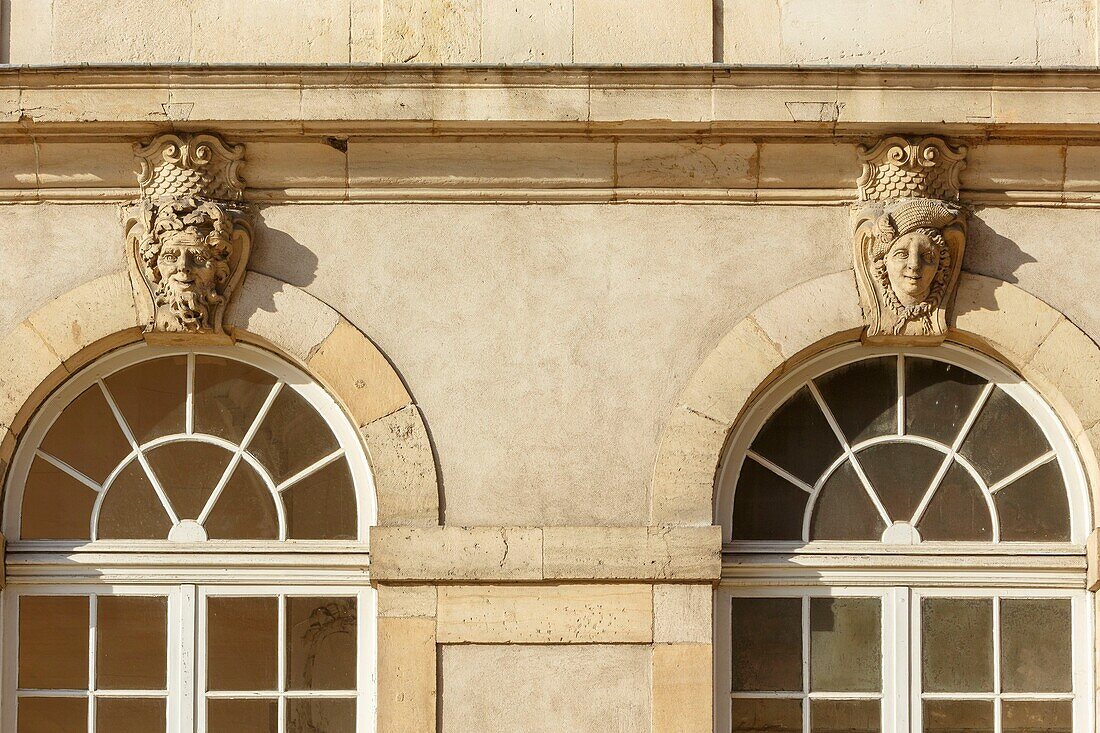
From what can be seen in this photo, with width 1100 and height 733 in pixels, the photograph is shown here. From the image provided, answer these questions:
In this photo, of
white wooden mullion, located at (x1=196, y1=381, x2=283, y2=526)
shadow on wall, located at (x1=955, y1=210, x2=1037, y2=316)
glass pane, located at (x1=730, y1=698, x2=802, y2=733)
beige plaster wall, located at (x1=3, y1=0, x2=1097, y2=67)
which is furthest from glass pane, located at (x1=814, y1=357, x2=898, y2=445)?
white wooden mullion, located at (x1=196, y1=381, x2=283, y2=526)

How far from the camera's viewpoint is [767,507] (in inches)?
293

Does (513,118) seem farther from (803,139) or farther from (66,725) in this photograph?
(66,725)

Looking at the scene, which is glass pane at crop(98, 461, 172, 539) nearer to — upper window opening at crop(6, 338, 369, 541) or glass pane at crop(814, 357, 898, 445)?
upper window opening at crop(6, 338, 369, 541)

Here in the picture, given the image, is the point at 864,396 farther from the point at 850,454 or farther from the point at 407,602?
the point at 407,602

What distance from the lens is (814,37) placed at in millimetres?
7453

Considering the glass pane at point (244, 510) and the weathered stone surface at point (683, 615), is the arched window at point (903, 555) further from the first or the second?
the glass pane at point (244, 510)

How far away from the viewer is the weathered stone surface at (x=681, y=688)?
6961 millimetres

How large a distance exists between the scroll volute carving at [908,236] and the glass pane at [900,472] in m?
0.54

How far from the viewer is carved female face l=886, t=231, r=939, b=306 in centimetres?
710

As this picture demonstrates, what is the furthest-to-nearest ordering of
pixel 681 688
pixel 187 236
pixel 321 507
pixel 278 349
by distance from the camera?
1. pixel 321 507
2. pixel 278 349
3. pixel 187 236
4. pixel 681 688

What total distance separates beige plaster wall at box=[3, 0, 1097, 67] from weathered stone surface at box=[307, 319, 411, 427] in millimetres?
1341

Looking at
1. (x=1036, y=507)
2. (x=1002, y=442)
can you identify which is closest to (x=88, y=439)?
(x=1002, y=442)

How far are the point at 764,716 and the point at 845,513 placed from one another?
1030mm

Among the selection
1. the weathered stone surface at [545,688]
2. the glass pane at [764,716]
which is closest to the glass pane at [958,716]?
the glass pane at [764,716]
